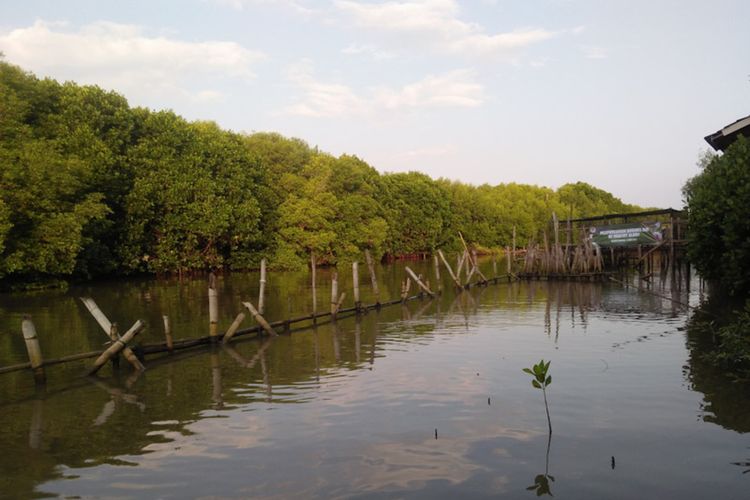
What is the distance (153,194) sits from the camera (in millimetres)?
44906

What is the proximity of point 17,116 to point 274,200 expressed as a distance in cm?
2744

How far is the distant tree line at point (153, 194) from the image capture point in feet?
111

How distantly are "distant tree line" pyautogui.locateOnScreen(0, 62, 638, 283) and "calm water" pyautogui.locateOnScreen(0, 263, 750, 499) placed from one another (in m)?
16.4

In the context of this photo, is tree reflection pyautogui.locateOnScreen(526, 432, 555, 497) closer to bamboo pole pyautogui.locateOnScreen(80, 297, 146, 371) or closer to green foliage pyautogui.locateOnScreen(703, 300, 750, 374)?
green foliage pyautogui.locateOnScreen(703, 300, 750, 374)

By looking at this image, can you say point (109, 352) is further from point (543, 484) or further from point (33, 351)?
point (543, 484)

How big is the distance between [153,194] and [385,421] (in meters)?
38.6

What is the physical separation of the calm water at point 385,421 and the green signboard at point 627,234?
25.5 meters

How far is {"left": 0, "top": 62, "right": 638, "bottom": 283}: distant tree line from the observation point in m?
33.8

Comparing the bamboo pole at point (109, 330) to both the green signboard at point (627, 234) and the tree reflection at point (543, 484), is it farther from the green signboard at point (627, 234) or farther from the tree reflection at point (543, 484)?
the green signboard at point (627, 234)

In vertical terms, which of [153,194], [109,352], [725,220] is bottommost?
[109,352]

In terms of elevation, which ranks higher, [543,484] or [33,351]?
[33,351]

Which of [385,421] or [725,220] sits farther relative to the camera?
[725,220]

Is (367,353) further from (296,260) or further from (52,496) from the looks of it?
(296,260)

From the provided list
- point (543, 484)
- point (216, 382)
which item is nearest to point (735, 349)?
point (543, 484)
